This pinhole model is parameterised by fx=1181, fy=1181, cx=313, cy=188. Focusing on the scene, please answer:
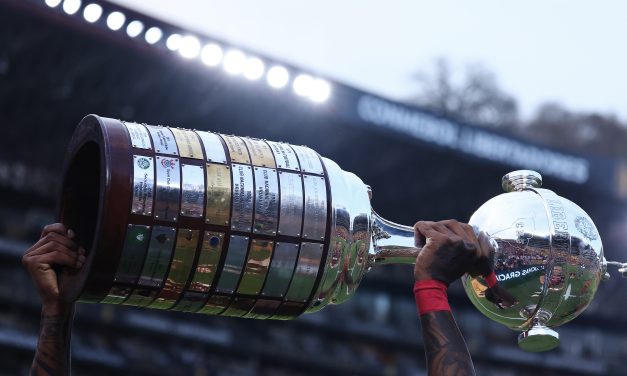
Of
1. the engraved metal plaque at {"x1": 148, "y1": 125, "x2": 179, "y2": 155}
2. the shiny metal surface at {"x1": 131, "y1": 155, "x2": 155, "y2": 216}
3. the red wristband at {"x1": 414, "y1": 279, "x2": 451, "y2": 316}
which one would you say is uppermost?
the engraved metal plaque at {"x1": 148, "y1": 125, "x2": 179, "y2": 155}

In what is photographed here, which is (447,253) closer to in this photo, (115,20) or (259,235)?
(259,235)

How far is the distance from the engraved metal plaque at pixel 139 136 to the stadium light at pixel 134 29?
12189mm

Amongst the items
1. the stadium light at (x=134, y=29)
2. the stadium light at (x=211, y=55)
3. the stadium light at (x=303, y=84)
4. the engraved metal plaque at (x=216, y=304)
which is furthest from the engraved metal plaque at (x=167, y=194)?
the stadium light at (x=303, y=84)

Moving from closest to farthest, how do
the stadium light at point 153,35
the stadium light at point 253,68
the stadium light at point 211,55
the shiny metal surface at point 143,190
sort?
the shiny metal surface at point 143,190
the stadium light at point 153,35
the stadium light at point 211,55
the stadium light at point 253,68

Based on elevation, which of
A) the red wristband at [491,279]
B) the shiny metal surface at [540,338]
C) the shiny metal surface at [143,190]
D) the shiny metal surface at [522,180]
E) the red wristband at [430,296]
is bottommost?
the shiny metal surface at [540,338]

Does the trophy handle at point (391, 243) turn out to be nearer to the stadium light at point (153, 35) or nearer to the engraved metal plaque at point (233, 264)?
the engraved metal plaque at point (233, 264)

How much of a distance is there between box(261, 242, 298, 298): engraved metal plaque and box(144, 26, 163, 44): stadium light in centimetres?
1230

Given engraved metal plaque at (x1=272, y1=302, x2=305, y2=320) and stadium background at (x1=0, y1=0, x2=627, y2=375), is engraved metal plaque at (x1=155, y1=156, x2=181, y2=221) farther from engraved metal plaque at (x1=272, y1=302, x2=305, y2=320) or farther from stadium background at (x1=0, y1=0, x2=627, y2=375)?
stadium background at (x1=0, y1=0, x2=627, y2=375)

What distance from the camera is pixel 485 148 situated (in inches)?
751

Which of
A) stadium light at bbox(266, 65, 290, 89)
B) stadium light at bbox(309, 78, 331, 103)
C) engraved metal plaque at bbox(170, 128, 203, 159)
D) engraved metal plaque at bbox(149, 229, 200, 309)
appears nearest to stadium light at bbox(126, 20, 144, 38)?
stadium light at bbox(266, 65, 290, 89)

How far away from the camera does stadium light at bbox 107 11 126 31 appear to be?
14414 mm

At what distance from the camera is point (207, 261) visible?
2.70 metres

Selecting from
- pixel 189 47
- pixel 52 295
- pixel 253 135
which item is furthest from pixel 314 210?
pixel 253 135

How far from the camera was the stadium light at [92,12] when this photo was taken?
14183mm
